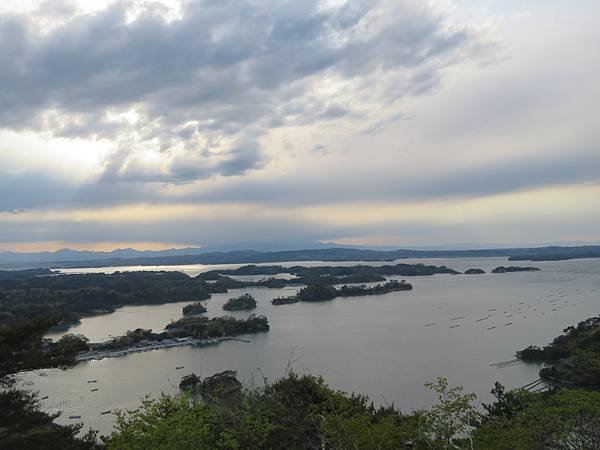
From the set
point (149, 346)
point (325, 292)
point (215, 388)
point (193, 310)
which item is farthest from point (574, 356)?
point (325, 292)

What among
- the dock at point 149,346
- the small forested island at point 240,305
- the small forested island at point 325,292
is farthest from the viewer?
the small forested island at point 325,292

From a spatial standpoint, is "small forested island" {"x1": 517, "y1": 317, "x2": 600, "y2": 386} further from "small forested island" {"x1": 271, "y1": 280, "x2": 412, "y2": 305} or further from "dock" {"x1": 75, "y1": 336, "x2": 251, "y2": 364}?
"small forested island" {"x1": 271, "y1": 280, "x2": 412, "y2": 305}

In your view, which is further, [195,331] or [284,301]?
[284,301]

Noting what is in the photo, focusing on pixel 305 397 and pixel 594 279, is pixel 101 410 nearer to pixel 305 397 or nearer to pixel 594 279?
pixel 305 397

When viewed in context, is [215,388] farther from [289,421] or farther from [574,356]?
[574,356]

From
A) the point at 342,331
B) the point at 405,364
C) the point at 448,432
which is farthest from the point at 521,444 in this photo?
the point at 342,331

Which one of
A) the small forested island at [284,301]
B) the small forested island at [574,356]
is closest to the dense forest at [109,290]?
the small forested island at [284,301]

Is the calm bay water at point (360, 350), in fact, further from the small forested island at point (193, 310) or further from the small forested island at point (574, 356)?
the small forested island at point (193, 310)
